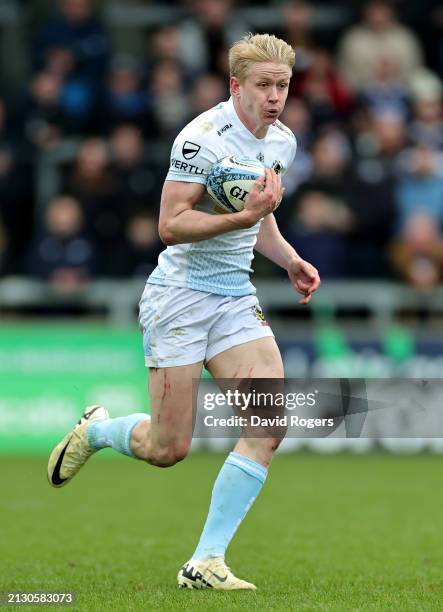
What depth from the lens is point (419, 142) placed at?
15.2m

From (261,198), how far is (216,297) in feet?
2.42

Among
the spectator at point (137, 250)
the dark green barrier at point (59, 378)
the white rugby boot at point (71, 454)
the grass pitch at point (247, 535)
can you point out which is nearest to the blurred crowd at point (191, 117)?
the spectator at point (137, 250)

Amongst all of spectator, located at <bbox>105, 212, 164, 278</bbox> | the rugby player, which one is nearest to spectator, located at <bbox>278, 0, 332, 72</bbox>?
spectator, located at <bbox>105, 212, 164, 278</bbox>

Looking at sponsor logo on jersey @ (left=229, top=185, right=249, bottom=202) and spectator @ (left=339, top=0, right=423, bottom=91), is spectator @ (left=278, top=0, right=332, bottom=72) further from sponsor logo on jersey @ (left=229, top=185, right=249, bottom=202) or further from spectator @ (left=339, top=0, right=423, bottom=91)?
sponsor logo on jersey @ (left=229, top=185, right=249, bottom=202)

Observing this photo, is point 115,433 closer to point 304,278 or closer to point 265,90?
point 304,278

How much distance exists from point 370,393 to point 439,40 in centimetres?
1013

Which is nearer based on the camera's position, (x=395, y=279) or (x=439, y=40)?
(x=395, y=279)

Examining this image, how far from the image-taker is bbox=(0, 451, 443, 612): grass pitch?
6.44 metres

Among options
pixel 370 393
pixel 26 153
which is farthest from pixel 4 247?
pixel 370 393

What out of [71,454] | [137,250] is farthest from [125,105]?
[71,454]

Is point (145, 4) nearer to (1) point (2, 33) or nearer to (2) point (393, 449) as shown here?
(1) point (2, 33)

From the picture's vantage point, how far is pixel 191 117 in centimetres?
1560

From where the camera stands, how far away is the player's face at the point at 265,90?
6.43 metres

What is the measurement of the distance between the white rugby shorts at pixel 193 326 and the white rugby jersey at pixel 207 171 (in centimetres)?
6
